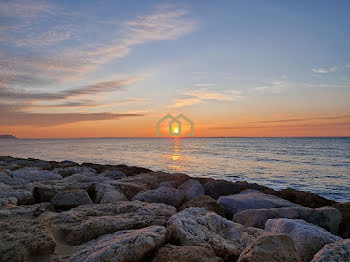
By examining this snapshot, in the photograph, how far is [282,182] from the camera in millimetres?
15203

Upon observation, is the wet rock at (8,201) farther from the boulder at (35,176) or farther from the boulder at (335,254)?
the boulder at (335,254)

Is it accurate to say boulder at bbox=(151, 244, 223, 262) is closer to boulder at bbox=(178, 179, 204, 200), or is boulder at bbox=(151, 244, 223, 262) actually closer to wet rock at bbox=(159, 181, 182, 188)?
boulder at bbox=(178, 179, 204, 200)

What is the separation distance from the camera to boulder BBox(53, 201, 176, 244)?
12.2ft

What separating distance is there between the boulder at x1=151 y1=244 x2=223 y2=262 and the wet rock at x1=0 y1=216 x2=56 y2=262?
127cm

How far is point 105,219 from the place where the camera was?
155 inches

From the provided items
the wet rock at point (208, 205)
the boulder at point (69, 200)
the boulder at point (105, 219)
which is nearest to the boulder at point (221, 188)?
the wet rock at point (208, 205)

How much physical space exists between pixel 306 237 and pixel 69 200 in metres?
4.23

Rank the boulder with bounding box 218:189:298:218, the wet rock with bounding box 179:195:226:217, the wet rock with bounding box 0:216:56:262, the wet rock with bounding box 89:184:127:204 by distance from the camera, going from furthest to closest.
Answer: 1. the boulder with bounding box 218:189:298:218
2. the wet rock with bounding box 89:184:127:204
3. the wet rock with bounding box 179:195:226:217
4. the wet rock with bounding box 0:216:56:262

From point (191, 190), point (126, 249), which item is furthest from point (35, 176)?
point (126, 249)

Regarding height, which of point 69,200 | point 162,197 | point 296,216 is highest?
point 69,200

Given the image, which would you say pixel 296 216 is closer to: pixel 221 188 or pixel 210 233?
pixel 210 233

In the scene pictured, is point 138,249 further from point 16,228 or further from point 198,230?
point 16,228

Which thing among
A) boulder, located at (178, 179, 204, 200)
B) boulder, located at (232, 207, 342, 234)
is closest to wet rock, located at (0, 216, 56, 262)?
boulder, located at (232, 207, 342, 234)

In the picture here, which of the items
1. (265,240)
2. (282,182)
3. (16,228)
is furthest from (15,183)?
(282,182)
